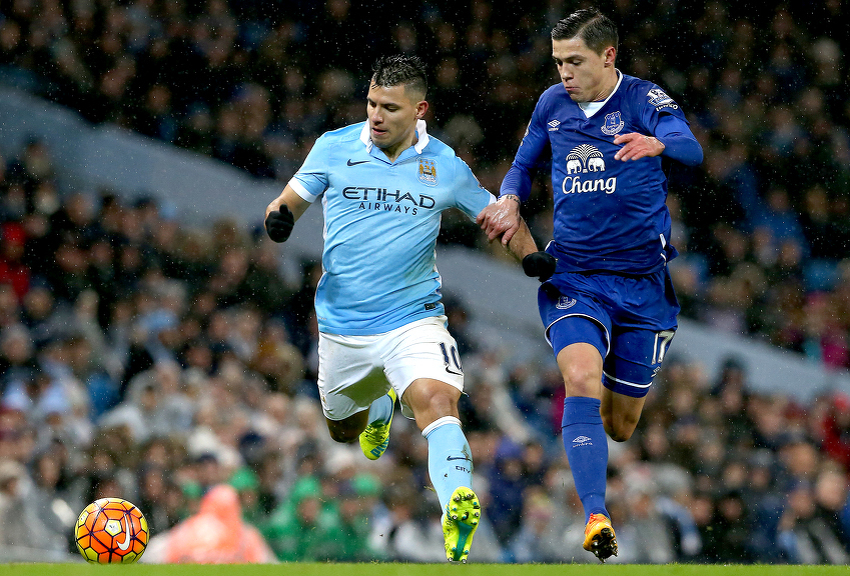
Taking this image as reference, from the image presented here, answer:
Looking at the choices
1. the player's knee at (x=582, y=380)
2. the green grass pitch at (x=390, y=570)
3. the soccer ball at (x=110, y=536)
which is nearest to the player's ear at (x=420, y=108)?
the player's knee at (x=582, y=380)

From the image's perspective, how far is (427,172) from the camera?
5.78 meters

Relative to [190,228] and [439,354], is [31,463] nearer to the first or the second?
[190,228]

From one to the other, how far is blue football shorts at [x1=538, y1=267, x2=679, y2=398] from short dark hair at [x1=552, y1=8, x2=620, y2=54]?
1.18 meters

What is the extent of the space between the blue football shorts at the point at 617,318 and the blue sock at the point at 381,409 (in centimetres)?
159

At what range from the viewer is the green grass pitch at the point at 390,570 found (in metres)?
4.38

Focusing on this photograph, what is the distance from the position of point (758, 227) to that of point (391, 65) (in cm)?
926

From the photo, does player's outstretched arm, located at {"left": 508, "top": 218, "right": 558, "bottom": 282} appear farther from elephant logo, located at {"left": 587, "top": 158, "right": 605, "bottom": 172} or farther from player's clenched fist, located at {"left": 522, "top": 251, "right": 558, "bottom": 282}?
elephant logo, located at {"left": 587, "top": 158, "right": 605, "bottom": 172}

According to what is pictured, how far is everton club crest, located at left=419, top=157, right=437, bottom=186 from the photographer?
5758 millimetres

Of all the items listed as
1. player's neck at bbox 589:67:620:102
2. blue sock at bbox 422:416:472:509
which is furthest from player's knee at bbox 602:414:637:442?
player's neck at bbox 589:67:620:102

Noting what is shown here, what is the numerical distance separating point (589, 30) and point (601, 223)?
3.21 ft

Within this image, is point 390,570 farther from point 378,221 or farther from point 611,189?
point 611,189

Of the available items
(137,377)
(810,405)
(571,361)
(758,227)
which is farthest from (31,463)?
(758,227)

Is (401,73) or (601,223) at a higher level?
(401,73)

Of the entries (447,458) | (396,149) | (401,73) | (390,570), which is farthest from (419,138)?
(390,570)
